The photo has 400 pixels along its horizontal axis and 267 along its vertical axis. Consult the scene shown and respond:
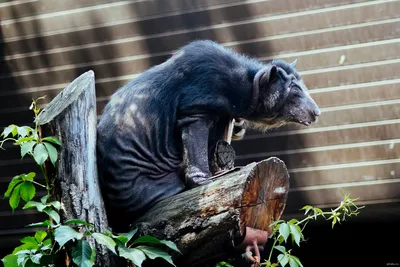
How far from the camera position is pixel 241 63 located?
3.16m

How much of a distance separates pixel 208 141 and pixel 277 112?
37cm

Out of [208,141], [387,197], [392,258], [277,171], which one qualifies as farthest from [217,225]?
[392,258]

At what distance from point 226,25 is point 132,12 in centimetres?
71

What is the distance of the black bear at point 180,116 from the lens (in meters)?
2.86

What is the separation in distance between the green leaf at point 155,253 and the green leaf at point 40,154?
19.1 inches

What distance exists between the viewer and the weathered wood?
8.40 feet

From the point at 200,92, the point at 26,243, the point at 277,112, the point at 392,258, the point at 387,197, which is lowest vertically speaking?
the point at 392,258

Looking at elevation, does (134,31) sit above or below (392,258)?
above

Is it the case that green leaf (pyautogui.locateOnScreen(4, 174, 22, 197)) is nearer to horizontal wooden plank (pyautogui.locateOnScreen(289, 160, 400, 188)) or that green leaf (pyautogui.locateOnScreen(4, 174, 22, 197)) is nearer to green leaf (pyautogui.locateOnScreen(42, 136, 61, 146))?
green leaf (pyautogui.locateOnScreen(42, 136, 61, 146))

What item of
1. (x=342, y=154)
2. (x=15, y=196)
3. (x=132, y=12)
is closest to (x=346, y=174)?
(x=342, y=154)

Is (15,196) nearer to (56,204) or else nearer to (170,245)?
(56,204)

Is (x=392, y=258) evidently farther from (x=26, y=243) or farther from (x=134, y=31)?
(x=26, y=243)

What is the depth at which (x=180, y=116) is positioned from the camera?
9.86ft

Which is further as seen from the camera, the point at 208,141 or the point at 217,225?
the point at 208,141
